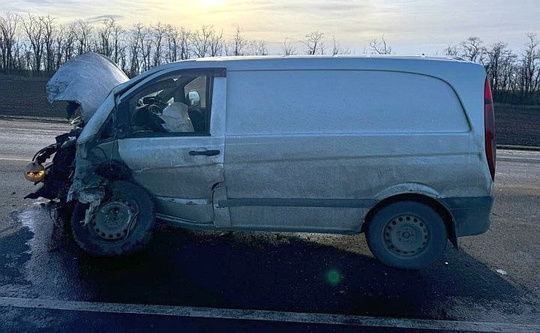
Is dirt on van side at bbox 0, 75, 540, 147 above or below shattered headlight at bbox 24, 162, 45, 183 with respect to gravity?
above

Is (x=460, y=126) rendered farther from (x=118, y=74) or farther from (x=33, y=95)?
(x=33, y=95)

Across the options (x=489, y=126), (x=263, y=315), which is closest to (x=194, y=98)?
(x=263, y=315)

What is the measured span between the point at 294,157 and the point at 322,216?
2.04 feet

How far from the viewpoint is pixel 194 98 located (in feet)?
14.8

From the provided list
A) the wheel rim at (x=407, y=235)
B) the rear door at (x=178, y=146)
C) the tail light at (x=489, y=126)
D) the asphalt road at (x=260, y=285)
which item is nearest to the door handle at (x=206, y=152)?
the rear door at (x=178, y=146)

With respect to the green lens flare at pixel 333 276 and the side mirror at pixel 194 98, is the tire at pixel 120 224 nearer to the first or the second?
the side mirror at pixel 194 98

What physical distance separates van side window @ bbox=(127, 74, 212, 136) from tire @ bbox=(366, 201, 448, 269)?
1825mm

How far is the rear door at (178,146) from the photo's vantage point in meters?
4.08

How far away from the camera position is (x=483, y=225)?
4.11 meters

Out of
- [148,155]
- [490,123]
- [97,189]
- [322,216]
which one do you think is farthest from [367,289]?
[97,189]

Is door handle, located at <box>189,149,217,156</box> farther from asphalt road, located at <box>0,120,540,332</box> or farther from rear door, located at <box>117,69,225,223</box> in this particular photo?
asphalt road, located at <box>0,120,540,332</box>

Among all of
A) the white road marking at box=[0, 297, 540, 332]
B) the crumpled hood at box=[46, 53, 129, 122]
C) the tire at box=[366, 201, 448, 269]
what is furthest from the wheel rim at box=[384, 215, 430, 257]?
the crumpled hood at box=[46, 53, 129, 122]

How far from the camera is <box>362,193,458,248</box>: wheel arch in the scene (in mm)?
4094

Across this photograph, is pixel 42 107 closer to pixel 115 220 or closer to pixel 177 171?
pixel 115 220
